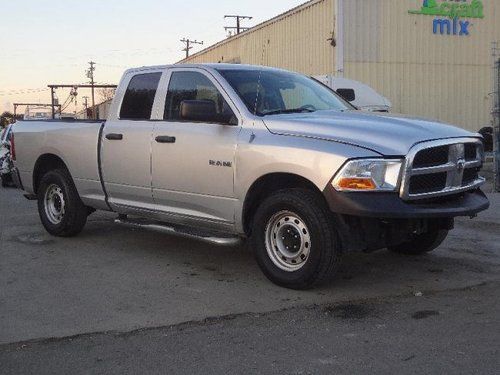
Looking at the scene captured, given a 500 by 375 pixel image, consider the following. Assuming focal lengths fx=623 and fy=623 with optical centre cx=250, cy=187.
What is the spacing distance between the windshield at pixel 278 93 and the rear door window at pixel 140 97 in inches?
37.7

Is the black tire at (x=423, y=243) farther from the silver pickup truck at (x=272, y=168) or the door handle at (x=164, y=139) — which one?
the door handle at (x=164, y=139)

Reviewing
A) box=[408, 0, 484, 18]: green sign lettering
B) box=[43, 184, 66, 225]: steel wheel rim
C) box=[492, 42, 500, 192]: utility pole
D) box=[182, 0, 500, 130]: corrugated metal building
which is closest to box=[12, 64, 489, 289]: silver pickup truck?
box=[43, 184, 66, 225]: steel wheel rim

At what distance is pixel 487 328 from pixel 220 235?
2463 millimetres

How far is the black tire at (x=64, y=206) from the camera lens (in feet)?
24.5

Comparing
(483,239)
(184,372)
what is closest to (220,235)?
(184,372)

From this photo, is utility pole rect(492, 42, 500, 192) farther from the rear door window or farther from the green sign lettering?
the green sign lettering

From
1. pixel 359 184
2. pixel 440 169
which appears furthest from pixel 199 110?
pixel 440 169

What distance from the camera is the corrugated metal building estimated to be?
19922mm

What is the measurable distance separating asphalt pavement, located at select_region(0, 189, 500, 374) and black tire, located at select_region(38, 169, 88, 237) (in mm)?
406

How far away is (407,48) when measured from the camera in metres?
20.9

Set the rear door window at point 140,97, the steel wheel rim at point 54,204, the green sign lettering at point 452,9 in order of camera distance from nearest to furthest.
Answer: the rear door window at point 140,97 → the steel wheel rim at point 54,204 → the green sign lettering at point 452,9

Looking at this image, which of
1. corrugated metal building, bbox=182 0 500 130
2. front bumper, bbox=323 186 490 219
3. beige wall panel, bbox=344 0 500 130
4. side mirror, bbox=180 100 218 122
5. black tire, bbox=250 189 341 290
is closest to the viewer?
front bumper, bbox=323 186 490 219

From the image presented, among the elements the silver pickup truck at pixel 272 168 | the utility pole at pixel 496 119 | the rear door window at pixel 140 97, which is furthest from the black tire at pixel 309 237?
the utility pole at pixel 496 119

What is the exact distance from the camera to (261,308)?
4.87 meters
